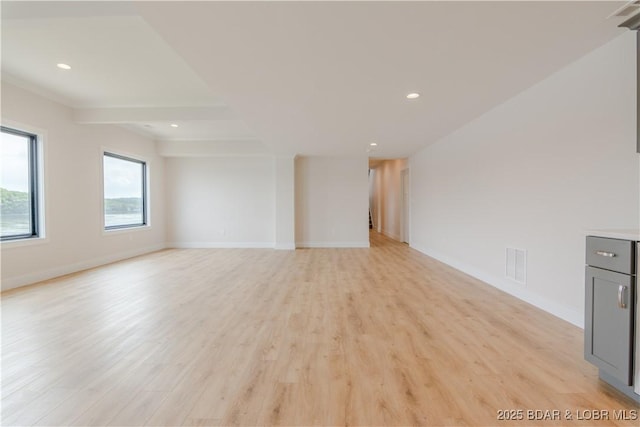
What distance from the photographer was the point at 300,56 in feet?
7.60

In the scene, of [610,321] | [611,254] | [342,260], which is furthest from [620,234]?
[342,260]

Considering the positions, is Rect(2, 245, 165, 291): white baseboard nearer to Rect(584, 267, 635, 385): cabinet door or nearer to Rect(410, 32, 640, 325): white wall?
Rect(584, 267, 635, 385): cabinet door

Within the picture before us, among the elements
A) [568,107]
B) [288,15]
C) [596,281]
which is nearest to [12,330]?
[288,15]

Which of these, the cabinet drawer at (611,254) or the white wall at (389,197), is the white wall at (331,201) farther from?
the cabinet drawer at (611,254)

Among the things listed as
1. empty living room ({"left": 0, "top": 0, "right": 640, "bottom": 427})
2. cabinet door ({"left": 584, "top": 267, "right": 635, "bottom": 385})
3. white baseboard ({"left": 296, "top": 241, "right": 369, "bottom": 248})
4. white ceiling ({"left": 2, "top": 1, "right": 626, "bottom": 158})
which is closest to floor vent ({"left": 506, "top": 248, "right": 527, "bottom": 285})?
empty living room ({"left": 0, "top": 0, "right": 640, "bottom": 427})

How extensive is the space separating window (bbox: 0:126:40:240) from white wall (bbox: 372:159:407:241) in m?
7.63

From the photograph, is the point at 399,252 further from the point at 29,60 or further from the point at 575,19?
the point at 29,60

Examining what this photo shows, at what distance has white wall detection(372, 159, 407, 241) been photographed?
856cm

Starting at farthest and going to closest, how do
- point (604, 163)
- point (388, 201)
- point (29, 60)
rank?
point (388, 201)
point (29, 60)
point (604, 163)

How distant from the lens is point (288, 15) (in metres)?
1.82

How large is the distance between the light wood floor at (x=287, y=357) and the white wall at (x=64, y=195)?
22.4 inches

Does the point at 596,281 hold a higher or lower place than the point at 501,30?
lower

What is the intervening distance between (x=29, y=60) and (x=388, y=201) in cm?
887

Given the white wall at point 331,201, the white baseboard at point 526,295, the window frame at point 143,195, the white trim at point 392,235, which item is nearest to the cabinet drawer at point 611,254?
the white baseboard at point 526,295
